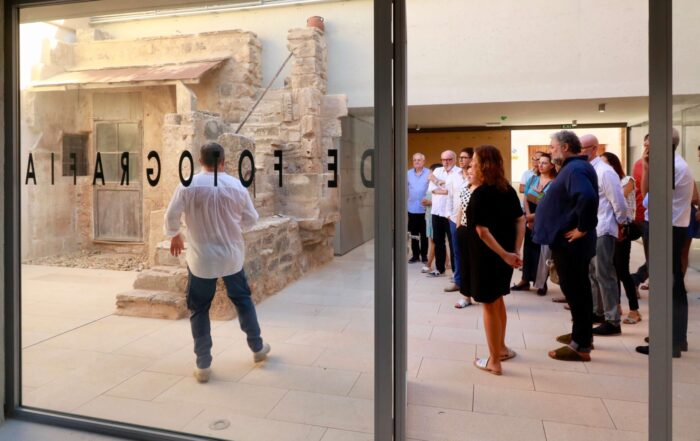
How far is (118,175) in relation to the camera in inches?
106

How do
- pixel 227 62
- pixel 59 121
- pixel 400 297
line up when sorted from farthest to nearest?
pixel 59 121, pixel 227 62, pixel 400 297

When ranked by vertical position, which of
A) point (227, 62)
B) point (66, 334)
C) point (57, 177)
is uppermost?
point (227, 62)

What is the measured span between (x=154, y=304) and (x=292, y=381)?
0.82 m

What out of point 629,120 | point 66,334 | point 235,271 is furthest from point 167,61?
point 629,120

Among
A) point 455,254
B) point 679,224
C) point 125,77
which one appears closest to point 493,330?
point 679,224

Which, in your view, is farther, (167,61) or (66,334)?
(66,334)

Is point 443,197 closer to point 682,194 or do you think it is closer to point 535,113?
point 535,113

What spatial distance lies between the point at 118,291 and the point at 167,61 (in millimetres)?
1239

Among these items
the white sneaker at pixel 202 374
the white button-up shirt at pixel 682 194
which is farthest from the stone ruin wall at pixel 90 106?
the white button-up shirt at pixel 682 194

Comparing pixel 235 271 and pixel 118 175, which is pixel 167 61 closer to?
pixel 118 175

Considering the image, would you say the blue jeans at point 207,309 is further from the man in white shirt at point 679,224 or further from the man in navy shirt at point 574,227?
the man in navy shirt at point 574,227

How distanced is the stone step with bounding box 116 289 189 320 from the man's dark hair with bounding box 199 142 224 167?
2.26 ft

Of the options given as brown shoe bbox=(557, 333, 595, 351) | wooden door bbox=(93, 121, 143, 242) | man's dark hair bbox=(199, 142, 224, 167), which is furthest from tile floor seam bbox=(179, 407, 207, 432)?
brown shoe bbox=(557, 333, 595, 351)

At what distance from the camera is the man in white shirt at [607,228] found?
3.96m
